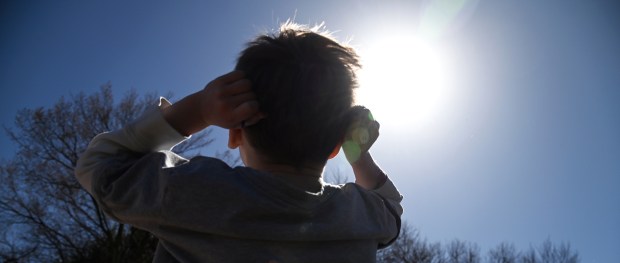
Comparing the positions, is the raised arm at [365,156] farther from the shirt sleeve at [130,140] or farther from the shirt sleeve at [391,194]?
the shirt sleeve at [130,140]

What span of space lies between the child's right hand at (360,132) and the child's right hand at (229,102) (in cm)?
32

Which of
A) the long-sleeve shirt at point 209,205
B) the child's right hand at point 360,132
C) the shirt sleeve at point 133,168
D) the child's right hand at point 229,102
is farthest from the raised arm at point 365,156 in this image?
the shirt sleeve at point 133,168

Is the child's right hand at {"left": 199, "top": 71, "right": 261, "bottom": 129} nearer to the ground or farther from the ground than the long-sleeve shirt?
farther from the ground

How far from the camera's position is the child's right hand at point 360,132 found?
1.32 metres

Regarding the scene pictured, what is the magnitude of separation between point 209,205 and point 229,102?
27 cm

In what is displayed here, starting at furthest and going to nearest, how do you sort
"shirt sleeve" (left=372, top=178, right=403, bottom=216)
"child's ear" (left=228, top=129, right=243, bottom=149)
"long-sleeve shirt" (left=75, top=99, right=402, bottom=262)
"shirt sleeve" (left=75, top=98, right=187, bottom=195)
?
"shirt sleeve" (left=372, top=178, right=403, bottom=216)
"child's ear" (left=228, top=129, right=243, bottom=149)
"shirt sleeve" (left=75, top=98, right=187, bottom=195)
"long-sleeve shirt" (left=75, top=99, right=402, bottom=262)

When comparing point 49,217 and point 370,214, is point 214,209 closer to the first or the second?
point 370,214

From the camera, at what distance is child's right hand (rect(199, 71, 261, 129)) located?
1.11 metres

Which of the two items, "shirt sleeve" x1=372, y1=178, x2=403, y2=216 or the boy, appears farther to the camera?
"shirt sleeve" x1=372, y1=178, x2=403, y2=216

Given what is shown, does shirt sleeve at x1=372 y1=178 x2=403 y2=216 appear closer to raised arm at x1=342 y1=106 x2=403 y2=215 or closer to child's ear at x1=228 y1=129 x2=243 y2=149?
raised arm at x1=342 y1=106 x2=403 y2=215

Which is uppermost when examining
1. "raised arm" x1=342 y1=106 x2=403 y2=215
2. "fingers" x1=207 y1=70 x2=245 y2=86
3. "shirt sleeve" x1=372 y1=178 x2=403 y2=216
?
"fingers" x1=207 y1=70 x2=245 y2=86

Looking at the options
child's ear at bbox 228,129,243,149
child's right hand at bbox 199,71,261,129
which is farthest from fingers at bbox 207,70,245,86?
child's ear at bbox 228,129,243,149

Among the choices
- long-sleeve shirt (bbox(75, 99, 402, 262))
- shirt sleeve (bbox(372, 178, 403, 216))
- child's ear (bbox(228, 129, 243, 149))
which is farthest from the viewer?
shirt sleeve (bbox(372, 178, 403, 216))

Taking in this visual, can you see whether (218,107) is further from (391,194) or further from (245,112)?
(391,194)
